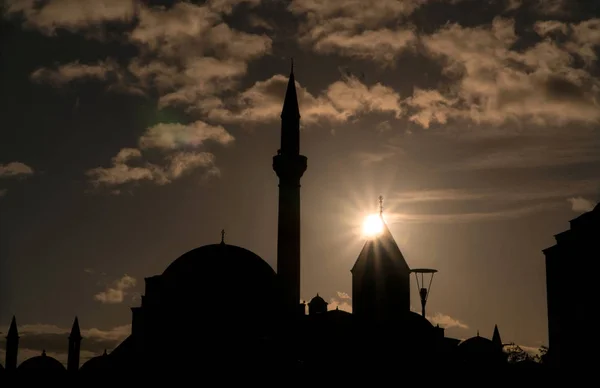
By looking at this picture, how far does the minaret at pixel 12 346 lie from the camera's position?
46656mm

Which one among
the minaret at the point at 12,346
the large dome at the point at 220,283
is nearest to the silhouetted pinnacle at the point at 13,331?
the minaret at the point at 12,346

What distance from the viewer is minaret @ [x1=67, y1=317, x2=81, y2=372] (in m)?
45.8

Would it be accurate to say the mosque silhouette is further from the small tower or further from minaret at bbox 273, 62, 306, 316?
the small tower

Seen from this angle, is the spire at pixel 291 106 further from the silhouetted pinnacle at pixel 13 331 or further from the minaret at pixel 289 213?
the silhouetted pinnacle at pixel 13 331

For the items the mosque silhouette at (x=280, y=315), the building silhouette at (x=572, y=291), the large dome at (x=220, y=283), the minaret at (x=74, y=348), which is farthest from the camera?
the minaret at (x=74, y=348)

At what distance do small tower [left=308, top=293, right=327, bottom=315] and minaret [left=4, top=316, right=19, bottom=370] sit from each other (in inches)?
667

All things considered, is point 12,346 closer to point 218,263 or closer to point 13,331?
point 13,331

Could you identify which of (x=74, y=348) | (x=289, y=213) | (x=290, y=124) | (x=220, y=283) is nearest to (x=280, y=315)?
(x=220, y=283)

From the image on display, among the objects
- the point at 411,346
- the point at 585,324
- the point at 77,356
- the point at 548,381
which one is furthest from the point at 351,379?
the point at 77,356

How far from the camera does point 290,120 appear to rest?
4125cm

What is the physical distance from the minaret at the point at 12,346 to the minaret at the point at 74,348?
3350 mm

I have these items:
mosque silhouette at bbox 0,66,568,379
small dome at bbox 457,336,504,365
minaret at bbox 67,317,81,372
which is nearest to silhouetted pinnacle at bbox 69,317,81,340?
minaret at bbox 67,317,81,372

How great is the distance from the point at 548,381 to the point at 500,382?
2.20 meters

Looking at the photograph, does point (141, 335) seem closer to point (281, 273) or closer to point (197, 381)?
point (197, 381)
